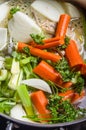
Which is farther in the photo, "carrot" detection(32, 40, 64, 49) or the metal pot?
"carrot" detection(32, 40, 64, 49)

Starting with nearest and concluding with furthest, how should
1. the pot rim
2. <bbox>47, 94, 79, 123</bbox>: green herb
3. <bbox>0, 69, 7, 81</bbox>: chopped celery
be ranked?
the pot rim, <bbox>47, 94, 79, 123</bbox>: green herb, <bbox>0, 69, 7, 81</bbox>: chopped celery

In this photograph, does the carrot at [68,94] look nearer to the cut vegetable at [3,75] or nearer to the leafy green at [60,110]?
the leafy green at [60,110]

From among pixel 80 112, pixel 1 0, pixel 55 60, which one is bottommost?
pixel 80 112

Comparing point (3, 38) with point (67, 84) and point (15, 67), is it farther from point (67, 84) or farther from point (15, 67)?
point (67, 84)

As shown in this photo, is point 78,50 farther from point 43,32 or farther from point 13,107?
point 13,107

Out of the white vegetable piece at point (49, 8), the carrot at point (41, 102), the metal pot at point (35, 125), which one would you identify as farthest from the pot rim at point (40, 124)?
the white vegetable piece at point (49, 8)

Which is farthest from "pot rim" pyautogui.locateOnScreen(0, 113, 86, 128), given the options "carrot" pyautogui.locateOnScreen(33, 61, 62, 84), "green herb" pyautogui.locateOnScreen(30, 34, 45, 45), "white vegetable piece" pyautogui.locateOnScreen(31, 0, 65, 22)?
"white vegetable piece" pyautogui.locateOnScreen(31, 0, 65, 22)

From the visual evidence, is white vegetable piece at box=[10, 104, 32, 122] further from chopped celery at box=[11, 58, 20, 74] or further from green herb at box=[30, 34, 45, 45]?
green herb at box=[30, 34, 45, 45]

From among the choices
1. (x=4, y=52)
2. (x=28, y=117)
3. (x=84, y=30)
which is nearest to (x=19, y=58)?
(x=4, y=52)
